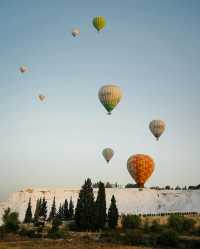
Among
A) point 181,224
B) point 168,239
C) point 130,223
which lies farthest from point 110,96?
point 181,224

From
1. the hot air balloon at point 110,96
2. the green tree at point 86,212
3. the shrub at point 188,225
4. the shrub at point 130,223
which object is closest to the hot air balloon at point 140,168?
the shrub at point 130,223

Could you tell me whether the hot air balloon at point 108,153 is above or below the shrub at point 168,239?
above

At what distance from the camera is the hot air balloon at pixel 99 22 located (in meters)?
53.6

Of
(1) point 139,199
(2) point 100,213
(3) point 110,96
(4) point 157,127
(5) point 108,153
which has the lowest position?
(2) point 100,213

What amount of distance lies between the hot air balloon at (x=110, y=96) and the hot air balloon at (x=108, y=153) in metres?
17.9

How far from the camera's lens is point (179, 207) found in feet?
472

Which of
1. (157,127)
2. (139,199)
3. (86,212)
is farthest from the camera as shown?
(139,199)

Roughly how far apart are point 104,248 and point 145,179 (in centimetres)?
3168

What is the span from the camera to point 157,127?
6206cm

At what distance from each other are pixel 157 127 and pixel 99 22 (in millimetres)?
21796

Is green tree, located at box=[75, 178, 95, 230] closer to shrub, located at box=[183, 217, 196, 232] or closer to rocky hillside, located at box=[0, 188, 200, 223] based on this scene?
shrub, located at box=[183, 217, 196, 232]

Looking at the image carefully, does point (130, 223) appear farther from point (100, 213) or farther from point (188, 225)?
point (188, 225)

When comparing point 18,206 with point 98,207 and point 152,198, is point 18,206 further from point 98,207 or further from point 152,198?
point 98,207

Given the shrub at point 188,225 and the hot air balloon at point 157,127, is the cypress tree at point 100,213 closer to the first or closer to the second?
the shrub at point 188,225
